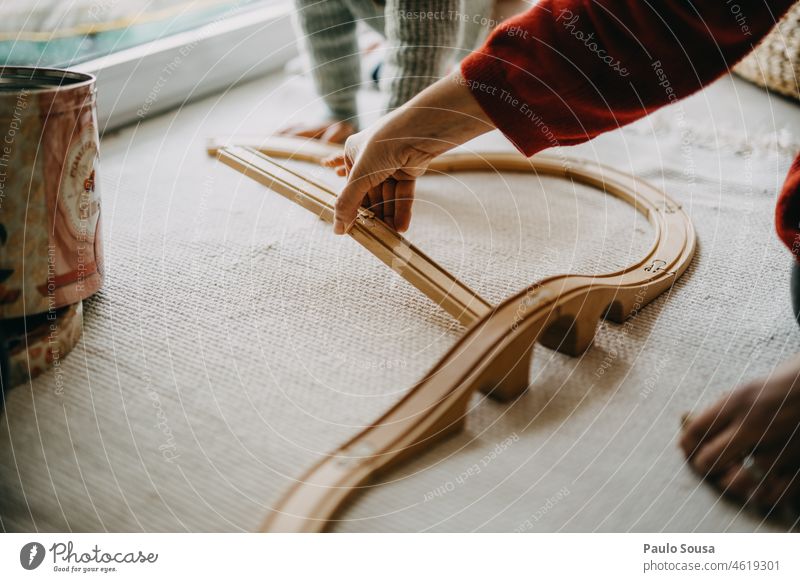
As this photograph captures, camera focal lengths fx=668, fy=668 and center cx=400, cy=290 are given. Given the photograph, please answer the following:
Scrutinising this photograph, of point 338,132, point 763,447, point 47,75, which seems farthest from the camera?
point 338,132

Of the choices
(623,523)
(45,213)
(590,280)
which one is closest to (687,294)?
(590,280)

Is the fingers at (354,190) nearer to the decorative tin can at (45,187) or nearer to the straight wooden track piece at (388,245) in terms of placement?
the straight wooden track piece at (388,245)

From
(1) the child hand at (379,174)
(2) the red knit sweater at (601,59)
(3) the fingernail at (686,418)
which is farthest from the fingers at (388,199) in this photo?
(3) the fingernail at (686,418)

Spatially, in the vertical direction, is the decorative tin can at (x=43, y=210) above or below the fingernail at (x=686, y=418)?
above

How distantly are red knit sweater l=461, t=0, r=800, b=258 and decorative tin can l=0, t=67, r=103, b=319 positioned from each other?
9.8 inches

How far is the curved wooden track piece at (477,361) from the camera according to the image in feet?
1.11

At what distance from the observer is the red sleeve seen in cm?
42

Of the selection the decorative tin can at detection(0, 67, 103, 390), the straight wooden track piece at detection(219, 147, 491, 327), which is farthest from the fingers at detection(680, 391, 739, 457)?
the decorative tin can at detection(0, 67, 103, 390)

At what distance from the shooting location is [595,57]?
43 cm

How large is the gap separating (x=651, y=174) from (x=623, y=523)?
1.67 ft

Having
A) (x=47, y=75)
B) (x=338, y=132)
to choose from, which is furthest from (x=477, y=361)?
(x=338, y=132)

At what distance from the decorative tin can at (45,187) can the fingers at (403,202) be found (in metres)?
0.22

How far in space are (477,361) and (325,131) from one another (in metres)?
0.50

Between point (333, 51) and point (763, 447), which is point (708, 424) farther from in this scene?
point (333, 51)
